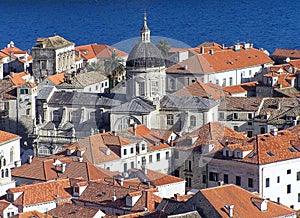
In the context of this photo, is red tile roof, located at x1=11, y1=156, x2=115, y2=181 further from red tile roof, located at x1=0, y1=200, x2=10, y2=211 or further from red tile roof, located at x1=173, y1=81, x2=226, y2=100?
red tile roof, located at x1=173, y1=81, x2=226, y2=100

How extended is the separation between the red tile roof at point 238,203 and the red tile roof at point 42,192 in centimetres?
737

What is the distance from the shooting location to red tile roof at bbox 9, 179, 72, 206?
198 feet

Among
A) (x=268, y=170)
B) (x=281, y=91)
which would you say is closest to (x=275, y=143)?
(x=268, y=170)

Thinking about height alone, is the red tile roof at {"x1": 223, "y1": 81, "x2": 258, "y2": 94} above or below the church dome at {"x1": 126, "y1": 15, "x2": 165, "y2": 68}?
below

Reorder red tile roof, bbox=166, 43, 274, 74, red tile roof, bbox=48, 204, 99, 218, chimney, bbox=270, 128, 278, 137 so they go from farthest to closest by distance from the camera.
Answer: red tile roof, bbox=166, 43, 274, 74 → chimney, bbox=270, 128, 278, 137 → red tile roof, bbox=48, 204, 99, 218

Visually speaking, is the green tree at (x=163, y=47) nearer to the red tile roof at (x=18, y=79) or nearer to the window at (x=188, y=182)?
the red tile roof at (x=18, y=79)

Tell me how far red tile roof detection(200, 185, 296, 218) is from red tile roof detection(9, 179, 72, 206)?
7366mm

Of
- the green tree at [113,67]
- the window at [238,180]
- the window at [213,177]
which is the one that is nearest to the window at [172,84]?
the green tree at [113,67]

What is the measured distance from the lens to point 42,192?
201 ft

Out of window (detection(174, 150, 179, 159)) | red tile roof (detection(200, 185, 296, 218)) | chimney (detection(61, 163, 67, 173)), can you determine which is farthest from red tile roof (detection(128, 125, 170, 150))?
red tile roof (detection(200, 185, 296, 218))

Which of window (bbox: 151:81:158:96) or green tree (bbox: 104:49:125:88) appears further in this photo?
green tree (bbox: 104:49:125:88)

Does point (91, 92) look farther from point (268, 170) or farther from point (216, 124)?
point (268, 170)

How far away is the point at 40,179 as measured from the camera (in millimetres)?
65625

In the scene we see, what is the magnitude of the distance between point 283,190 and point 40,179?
32.7ft
